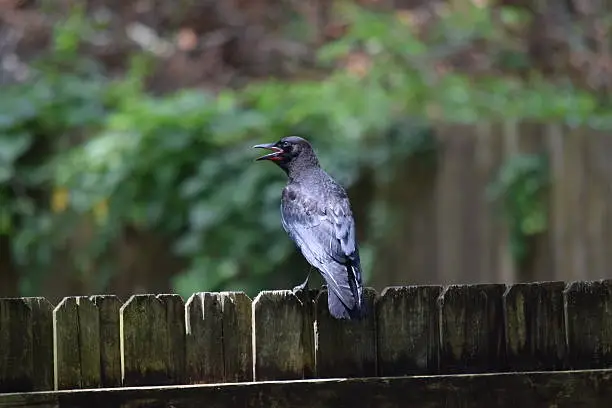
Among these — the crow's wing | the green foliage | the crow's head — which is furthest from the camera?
the green foliage

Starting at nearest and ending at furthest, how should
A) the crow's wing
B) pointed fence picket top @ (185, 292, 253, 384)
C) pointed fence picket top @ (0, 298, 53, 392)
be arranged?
1. pointed fence picket top @ (0, 298, 53, 392)
2. pointed fence picket top @ (185, 292, 253, 384)
3. the crow's wing

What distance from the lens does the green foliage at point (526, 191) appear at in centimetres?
616

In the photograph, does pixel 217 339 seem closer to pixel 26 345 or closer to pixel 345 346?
pixel 345 346

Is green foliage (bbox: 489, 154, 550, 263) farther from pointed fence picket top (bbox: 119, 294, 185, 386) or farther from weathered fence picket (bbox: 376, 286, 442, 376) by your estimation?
pointed fence picket top (bbox: 119, 294, 185, 386)

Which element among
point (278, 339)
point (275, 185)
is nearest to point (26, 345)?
point (278, 339)

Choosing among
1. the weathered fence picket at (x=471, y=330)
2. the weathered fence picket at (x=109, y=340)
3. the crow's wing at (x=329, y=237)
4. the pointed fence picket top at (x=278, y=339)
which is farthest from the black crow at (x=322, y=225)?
the weathered fence picket at (x=109, y=340)

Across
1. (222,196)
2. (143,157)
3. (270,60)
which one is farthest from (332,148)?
(270,60)

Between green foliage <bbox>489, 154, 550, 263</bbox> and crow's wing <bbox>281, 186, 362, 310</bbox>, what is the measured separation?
2.13 m

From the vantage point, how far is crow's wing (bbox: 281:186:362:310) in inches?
133

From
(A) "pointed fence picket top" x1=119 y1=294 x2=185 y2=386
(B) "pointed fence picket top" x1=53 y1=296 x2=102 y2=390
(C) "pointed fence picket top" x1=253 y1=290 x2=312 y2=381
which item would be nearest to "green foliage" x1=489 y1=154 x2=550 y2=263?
(C) "pointed fence picket top" x1=253 y1=290 x2=312 y2=381

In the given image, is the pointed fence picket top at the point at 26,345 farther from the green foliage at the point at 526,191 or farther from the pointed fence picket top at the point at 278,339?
the green foliage at the point at 526,191

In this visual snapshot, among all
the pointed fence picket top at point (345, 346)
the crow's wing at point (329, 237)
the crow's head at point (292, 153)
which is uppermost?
the crow's head at point (292, 153)

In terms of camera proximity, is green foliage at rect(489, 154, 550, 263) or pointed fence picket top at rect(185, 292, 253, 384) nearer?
pointed fence picket top at rect(185, 292, 253, 384)

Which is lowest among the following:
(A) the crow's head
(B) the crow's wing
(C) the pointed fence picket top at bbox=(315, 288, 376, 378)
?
(C) the pointed fence picket top at bbox=(315, 288, 376, 378)
